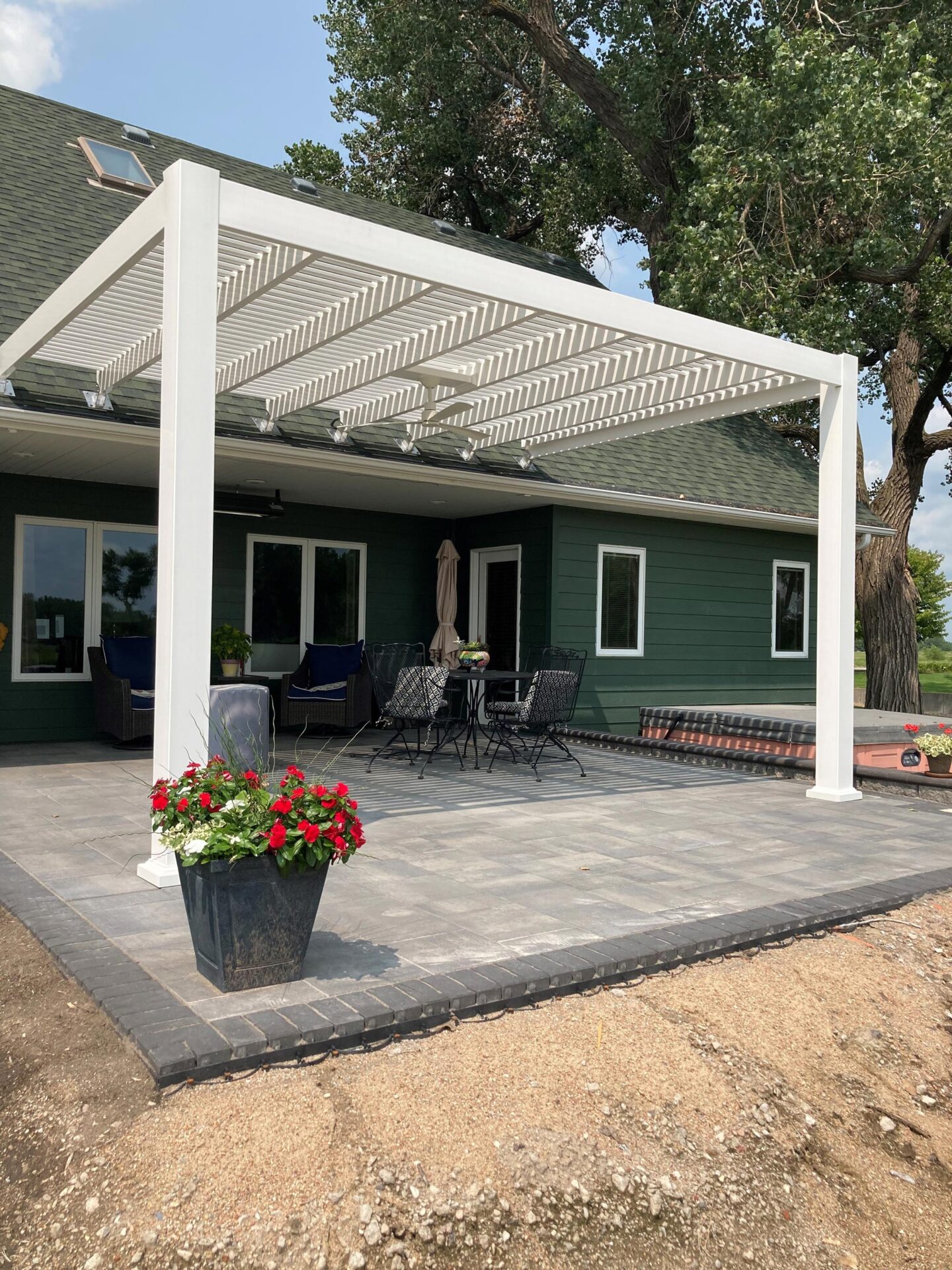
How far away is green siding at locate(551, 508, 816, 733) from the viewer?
10289 mm

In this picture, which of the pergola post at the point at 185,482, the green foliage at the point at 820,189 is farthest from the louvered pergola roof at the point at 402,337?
the green foliage at the point at 820,189

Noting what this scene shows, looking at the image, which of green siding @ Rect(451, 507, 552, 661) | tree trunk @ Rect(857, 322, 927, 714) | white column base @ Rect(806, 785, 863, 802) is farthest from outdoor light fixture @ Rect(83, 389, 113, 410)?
tree trunk @ Rect(857, 322, 927, 714)

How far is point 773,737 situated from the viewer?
874 centimetres

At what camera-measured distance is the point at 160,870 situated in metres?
4.09

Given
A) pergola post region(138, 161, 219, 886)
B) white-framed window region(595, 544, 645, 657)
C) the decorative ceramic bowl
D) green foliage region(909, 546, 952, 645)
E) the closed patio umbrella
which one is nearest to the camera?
pergola post region(138, 161, 219, 886)

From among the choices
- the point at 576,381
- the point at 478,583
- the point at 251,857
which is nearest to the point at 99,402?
the point at 576,381

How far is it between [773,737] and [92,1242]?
760 cm

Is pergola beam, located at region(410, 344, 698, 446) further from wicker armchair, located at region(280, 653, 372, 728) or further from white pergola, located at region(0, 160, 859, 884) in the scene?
wicker armchair, located at region(280, 653, 372, 728)

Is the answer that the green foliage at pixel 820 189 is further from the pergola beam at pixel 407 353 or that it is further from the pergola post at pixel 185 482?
the pergola post at pixel 185 482

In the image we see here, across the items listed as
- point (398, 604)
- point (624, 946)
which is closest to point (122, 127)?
point (398, 604)

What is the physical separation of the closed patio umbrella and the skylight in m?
4.59

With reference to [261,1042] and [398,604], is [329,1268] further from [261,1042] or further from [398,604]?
[398,604]

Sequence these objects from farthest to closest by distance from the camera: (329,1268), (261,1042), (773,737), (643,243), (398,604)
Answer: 1. (643,243)
2. (398,604)
3. (773,737)
4. (261,1042)
5. (329,1268)

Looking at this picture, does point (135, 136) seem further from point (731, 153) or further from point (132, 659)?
point (731, 153)
